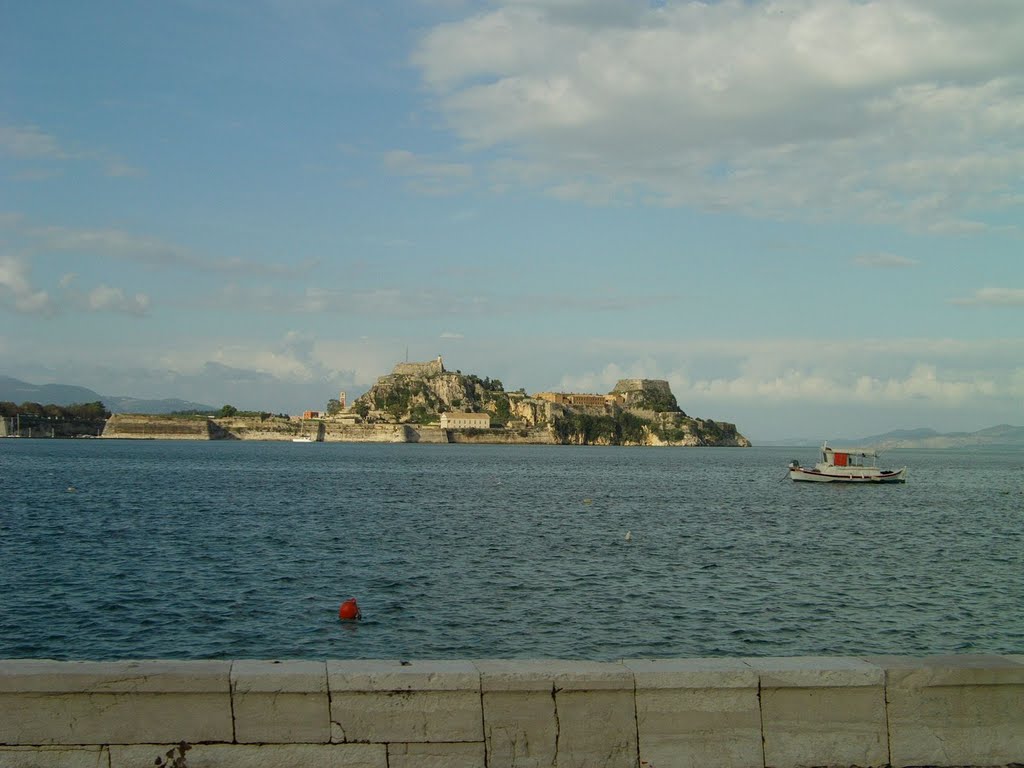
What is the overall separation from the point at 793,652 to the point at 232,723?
499 inches

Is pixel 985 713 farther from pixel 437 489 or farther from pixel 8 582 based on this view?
pixel 437 489

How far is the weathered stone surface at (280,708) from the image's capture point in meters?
7.06

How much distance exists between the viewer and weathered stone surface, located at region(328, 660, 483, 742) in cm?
713

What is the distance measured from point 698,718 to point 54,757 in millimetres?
4564

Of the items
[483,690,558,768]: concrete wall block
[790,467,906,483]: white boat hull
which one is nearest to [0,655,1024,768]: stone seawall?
[483,690,558,768]: concrete wall block

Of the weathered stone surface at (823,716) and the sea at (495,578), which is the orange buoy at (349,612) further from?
the weathered stone surface at (823,716)

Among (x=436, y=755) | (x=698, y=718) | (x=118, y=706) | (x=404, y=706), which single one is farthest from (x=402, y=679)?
(x=698, y=718)

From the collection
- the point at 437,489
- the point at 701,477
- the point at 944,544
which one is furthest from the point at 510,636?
the point at 701,477

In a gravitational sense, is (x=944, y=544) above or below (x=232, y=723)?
below

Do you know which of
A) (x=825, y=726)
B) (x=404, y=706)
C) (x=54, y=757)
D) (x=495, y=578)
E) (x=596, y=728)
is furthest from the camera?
(x=495, y=578)

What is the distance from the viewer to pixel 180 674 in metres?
7.11

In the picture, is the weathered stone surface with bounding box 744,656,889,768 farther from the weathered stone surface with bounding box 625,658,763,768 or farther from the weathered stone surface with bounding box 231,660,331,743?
the weathered stone surface with bounding box 231,660,331,743

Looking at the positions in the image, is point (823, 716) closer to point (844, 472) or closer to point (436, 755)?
point (436, 755)

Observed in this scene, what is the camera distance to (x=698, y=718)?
738 centimetres
